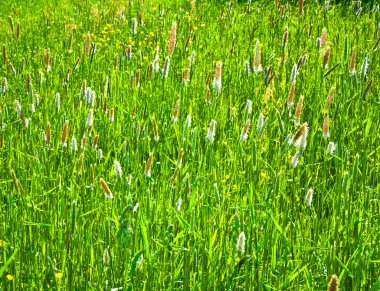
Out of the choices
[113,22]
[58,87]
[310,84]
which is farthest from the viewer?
[113,22]

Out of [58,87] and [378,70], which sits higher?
[378,70]

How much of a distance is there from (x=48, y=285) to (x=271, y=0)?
730 centimetres

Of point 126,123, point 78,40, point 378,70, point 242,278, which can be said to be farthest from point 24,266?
point 78,40

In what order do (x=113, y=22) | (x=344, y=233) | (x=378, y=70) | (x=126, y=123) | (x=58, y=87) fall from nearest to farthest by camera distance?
(x=344, y=233) < (x=126, y=123) < (x=378, y=70) < (x=58, y=87) < (x=113, y=22)

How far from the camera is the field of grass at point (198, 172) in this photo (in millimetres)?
1827

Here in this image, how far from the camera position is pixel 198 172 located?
2512 mm

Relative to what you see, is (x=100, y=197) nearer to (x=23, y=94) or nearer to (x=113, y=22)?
(x=23, y=94)

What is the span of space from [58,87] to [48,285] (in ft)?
8.72

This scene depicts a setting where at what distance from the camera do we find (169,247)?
75.8 inches

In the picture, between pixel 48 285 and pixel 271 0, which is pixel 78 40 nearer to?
pixel 271 0

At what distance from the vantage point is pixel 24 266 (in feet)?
6.59

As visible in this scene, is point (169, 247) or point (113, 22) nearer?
point (169, 247)

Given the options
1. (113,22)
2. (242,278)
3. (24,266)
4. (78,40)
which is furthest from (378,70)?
(113,22)

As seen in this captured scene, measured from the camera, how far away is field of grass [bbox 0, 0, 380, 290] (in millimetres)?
1827
